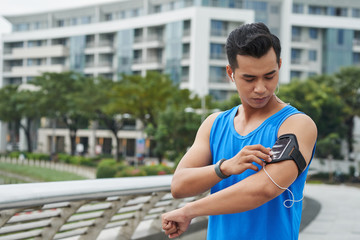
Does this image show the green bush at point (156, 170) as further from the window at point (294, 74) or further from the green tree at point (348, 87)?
the window at point (294, 74)

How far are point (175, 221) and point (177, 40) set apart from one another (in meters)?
50.5

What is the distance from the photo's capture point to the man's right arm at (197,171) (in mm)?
1688

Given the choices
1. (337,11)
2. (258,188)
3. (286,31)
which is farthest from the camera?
(337,11)

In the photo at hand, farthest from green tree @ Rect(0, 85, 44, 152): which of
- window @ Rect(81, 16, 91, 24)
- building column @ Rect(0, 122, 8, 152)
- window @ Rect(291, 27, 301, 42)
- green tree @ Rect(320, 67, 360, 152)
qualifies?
window @ Rect(291, 27, 301, 42)

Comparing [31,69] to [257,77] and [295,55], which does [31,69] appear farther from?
[257,77]

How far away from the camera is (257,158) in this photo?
153 centimetres

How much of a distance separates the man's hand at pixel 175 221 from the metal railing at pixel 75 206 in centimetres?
175

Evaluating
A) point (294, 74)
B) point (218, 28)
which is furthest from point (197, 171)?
point (294, 74)

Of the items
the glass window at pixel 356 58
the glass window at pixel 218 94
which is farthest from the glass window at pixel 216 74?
the glass window at pixel 356 58

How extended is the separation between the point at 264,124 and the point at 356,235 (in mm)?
8199

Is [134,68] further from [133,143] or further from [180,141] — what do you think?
[180,141]

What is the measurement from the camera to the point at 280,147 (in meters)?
1.56

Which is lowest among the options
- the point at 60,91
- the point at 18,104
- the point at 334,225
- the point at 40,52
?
the point at 334,225

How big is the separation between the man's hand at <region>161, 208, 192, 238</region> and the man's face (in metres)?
0.49
